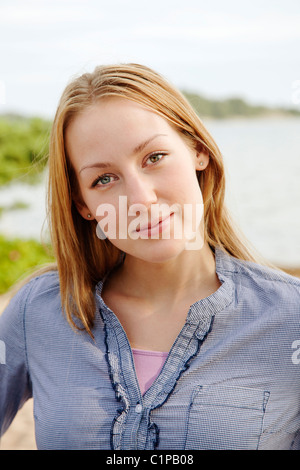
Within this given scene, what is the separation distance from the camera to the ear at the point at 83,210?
6.28 feet

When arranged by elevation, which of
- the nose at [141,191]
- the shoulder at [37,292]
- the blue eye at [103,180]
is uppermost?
the blue eye at [103,180]

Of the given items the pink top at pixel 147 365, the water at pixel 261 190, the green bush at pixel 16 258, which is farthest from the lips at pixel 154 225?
the water at pixel 261 190

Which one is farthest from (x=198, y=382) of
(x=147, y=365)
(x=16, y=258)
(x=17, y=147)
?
(x=17, y=147)

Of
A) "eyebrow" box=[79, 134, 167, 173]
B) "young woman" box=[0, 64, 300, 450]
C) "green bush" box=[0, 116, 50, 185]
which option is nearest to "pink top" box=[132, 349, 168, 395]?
"young woman" box=[0, 64, 300, 450]

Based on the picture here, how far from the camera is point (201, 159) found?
183 centimetres

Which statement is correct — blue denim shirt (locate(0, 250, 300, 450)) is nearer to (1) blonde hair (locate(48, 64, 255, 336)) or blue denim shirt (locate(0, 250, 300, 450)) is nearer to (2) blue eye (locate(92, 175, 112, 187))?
(1) blonde hair (locate(48, 64, 255, 336))

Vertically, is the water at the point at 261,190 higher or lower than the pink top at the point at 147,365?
higher

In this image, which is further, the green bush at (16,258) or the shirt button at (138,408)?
the green bush at (16,258)

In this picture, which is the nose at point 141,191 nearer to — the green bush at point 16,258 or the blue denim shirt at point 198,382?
the blue denim shirt at point 198,382

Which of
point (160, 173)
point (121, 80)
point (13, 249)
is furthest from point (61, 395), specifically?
point (13, 249)

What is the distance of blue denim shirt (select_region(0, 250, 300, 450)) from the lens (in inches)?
63.2

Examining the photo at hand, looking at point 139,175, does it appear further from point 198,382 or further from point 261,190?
point 261,190

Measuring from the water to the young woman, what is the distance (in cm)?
708

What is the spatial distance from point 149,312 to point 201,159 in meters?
0.55
